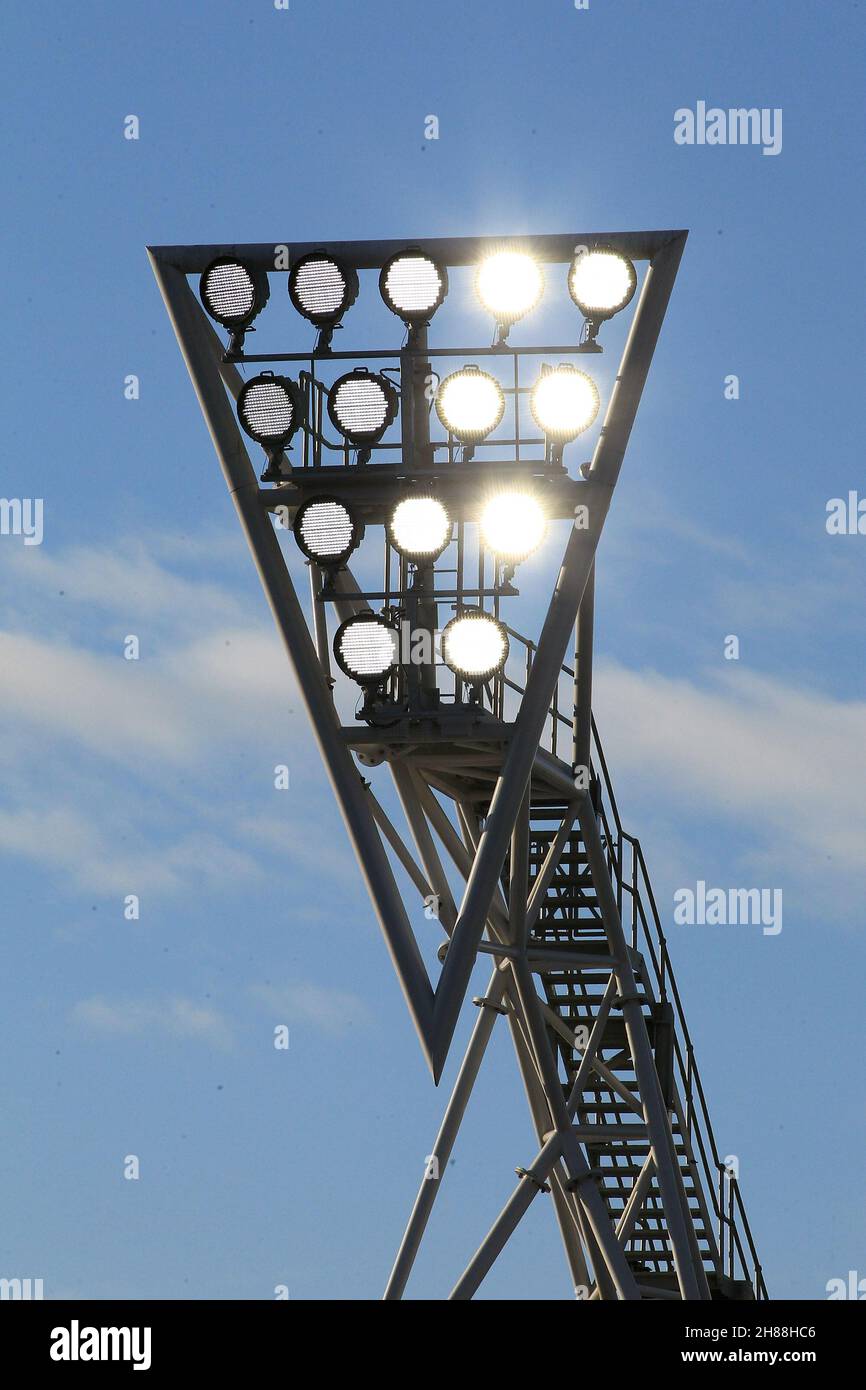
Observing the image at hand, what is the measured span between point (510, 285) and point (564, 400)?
43.6 inches

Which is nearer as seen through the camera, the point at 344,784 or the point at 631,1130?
the point at 344,784

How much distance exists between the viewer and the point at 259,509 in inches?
812

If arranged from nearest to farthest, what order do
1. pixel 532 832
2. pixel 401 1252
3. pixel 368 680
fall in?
1. pixel 368 680
2. pixel 401 1252
3. pixel 532 832

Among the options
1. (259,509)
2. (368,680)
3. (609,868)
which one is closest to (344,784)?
(368,680)

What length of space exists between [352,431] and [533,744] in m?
3.10

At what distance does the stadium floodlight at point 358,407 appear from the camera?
20078 millimetres

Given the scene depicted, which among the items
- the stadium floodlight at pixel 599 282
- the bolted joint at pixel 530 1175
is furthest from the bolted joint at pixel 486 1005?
the stadium floodlight at pixel 599 282

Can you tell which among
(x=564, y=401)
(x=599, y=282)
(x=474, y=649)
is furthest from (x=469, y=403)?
(x=474, y=649)

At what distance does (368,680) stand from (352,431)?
210 centimetres
